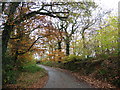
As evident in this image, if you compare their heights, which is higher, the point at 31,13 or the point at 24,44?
the point at 31,13

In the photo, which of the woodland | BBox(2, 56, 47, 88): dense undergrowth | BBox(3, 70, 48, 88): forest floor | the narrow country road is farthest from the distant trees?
the narrow country road

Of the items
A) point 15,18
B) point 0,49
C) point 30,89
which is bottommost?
point 30,89

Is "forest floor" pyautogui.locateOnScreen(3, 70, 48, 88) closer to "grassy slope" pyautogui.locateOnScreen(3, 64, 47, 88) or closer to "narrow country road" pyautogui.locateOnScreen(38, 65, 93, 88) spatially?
"grassy slope" pyautogui.locateOnScreen(3, 64, 47, 88)

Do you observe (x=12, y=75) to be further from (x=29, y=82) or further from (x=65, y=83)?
(x=65, y=83)

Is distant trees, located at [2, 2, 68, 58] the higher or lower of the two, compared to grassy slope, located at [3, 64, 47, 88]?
higher

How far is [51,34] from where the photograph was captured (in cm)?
1086

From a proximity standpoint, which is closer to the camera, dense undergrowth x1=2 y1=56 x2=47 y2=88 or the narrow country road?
dense undergrowth x1=2 y1=56 x2=47 y2=88

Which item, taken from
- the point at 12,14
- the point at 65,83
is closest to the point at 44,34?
the point at 12,14

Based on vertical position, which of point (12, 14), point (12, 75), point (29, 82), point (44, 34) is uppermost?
point (12, 14)

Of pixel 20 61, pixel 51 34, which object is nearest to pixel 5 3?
pixel 51 34

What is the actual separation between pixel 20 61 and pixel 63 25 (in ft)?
39.7

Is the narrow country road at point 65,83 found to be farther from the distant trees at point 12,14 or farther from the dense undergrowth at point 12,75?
the distant trees at point 12,14

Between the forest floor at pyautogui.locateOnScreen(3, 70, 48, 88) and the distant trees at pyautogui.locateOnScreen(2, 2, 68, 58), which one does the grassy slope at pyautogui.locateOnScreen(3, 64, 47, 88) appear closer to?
the forest floor at pyautogui.locateOnScreen(3, 70, 48, 88)

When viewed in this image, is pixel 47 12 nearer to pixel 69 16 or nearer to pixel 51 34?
pixel 69 16
